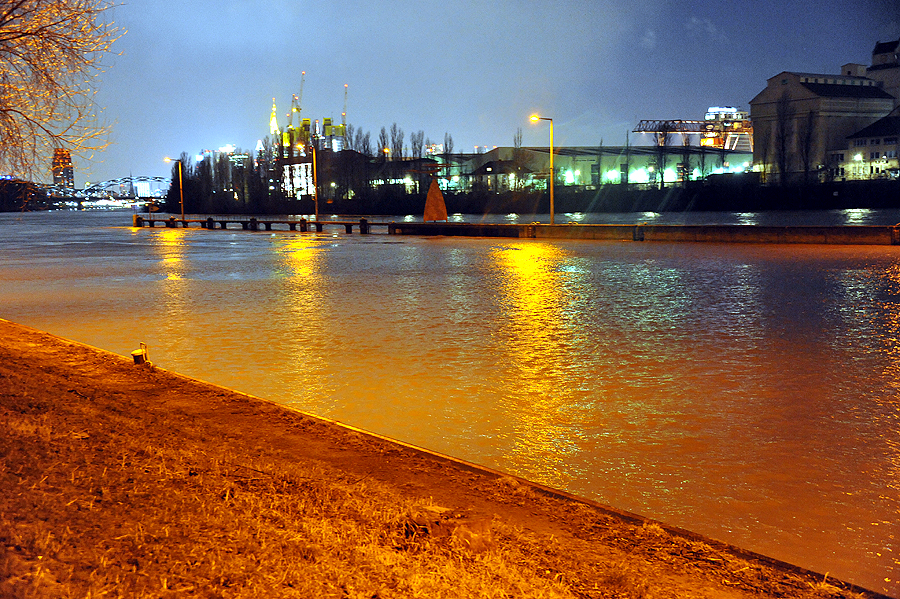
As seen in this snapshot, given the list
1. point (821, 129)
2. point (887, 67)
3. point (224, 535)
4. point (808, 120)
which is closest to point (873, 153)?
point (821, 129)

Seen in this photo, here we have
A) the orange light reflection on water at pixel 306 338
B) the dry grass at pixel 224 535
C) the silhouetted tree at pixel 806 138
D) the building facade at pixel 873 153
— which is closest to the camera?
the dry grass at pixel 224 535

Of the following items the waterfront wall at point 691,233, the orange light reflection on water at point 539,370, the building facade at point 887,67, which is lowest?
the orange light reflection on water at point 539,370

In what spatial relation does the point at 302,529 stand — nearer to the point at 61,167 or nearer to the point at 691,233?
the point at 61,167

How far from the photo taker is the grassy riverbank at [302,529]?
3119 mm

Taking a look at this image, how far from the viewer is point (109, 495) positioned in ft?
12.8

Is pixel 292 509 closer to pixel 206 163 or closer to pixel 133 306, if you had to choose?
pixel 133 306

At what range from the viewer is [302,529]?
11.8 feet

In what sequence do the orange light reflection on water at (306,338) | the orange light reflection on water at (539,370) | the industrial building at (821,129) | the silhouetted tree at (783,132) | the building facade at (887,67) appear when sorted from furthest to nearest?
the building facade at (887,67) → the silhouetted tree at (783,132) → the industrial building at (821,129) → the orange light reflection on water at (306,338) → the orange light reflection on water at (539,370)

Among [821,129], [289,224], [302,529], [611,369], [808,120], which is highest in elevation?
[808,120]

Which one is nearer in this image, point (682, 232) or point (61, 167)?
point (61, 167)

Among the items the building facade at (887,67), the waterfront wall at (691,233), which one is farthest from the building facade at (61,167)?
the building facade at (887,67)

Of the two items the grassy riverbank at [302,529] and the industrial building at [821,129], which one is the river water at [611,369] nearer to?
the grassy riverbank at [302,529]

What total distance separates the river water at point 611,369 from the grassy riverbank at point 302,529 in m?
0.56

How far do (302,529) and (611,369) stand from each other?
5028 millimetres
